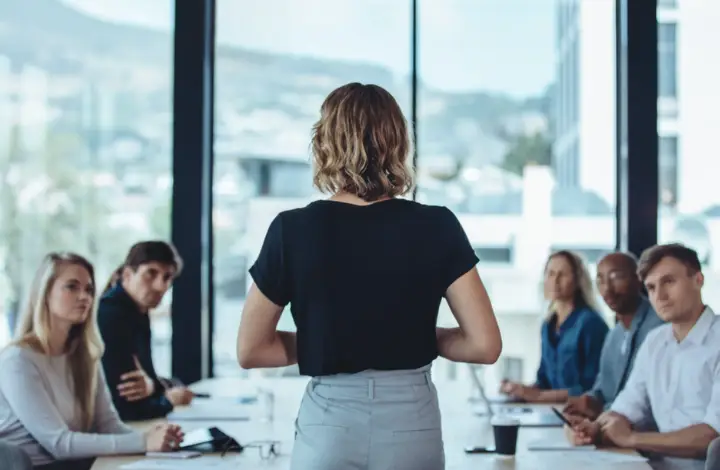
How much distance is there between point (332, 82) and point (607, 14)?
1.57 metres

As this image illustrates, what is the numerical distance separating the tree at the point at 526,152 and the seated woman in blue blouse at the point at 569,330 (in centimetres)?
92

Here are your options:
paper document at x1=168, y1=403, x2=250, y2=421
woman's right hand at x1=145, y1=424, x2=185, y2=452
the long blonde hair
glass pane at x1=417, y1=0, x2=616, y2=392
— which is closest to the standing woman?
woman's right hand at x1=145, y1=424, x2=185, y2=452

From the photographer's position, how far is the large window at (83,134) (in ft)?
19.3

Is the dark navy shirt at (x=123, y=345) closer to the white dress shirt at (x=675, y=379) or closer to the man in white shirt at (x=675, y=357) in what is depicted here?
the man in white shirt at (x=675, y=357)

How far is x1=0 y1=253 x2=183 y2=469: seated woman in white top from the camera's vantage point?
3191 millimetres

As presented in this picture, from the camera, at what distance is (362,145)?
2086 millimetres

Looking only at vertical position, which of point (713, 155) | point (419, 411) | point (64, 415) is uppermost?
point (713, 155)

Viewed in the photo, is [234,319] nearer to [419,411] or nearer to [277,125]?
[277,125]

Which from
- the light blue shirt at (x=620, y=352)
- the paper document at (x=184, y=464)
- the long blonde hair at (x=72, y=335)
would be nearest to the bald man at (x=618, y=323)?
the light blue shirt at (x=620, y=352)

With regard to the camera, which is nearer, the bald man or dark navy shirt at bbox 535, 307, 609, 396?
the bald man

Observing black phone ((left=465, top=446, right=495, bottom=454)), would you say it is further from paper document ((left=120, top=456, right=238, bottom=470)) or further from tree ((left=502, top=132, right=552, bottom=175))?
tree ((left=502, top=132, right=552, bottom=175))

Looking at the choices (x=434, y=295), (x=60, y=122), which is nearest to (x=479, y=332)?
(x=434, y=295)

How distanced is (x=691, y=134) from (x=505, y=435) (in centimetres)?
318

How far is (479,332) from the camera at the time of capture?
2.14 m
